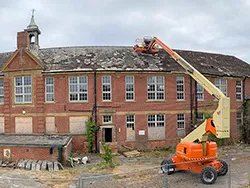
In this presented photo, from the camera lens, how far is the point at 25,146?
21828 millimetres

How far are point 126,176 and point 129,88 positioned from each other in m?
11.7

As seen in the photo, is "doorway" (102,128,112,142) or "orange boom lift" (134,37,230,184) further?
"doorway" (102,128,112,142)

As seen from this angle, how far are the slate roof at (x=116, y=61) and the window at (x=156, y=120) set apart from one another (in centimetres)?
445

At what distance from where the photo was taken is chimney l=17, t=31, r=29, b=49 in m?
27.4

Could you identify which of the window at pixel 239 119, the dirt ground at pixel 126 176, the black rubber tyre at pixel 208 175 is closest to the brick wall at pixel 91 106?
the dirt ground at pixel 126 176

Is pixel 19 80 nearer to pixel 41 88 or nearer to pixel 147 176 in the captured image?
pixel 41 88

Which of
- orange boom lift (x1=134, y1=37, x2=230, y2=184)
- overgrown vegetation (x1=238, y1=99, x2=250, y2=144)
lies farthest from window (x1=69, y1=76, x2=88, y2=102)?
overgrown vegetation (x1=238, y1=99, x2=250, y2=144)

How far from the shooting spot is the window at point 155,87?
2714 cm

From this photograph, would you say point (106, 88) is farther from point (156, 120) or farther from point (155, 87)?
point (156, 120)

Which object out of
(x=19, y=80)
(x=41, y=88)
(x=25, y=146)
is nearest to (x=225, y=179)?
(x=25, y=146)

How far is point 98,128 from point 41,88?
6.45m

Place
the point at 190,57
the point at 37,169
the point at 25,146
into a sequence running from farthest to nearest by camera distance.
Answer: the point at 190,57
the point at 25,146
the point at 37,169

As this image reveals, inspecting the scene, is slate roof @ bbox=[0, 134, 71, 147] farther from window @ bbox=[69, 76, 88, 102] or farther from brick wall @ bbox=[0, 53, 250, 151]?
window @ bbox=[69, 76, 88, 102]

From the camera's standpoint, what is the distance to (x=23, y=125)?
2698cm
